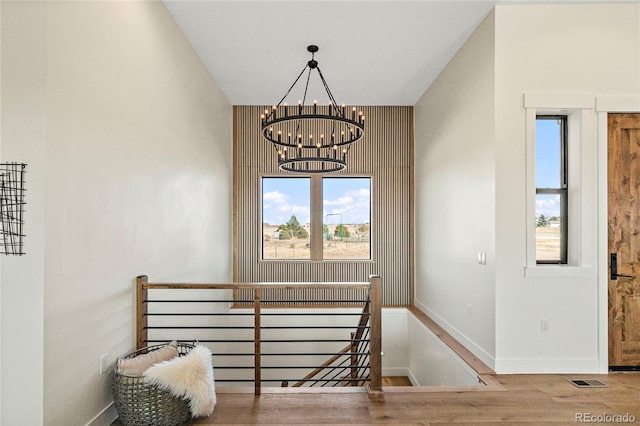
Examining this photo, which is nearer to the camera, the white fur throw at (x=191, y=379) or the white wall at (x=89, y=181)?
the white wall at (x=89, y=181)

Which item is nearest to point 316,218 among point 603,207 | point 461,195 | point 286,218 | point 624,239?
point 286,218

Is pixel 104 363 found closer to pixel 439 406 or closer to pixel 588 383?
pixel 439 406

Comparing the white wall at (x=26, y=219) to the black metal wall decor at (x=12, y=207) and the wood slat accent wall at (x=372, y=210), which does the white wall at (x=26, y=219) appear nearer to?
the black metal wall decor at (x=12, y=207)

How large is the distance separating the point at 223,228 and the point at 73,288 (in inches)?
143

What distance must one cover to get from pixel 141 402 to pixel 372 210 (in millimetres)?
4659

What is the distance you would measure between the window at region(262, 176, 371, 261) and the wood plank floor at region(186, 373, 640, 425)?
353 cm

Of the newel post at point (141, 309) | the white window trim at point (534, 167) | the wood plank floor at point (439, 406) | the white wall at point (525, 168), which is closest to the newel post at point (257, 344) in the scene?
the wood plank floor at point (439, 406)

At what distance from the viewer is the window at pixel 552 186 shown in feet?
11.5

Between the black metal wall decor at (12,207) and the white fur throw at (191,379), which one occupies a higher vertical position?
the black metal wall decor at (12,207)

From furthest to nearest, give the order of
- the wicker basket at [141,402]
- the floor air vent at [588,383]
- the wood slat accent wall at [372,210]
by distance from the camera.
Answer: the wood slat accent wall at [372,210]
the floor air vent at [588,383]
the wicker basket at [141,402]

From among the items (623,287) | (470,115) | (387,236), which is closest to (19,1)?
(470,115)

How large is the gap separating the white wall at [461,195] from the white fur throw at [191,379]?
237cm

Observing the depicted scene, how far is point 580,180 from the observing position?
3.39 meters

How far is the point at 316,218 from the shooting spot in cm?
647
